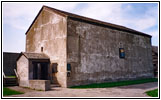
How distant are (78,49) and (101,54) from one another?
3671mm

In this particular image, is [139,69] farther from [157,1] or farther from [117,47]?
[157,1]

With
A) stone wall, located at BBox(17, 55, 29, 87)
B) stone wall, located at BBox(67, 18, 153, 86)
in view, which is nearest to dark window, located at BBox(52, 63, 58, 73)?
stone wall, located at BBox(67, 18, 153, 86)

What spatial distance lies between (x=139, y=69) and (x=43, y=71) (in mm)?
14569

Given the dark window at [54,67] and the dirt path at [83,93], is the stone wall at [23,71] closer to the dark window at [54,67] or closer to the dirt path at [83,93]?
the dirt path at [83,93]

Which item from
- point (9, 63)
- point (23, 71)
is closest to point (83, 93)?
point (23, 71)

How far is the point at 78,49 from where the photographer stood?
1891 cm

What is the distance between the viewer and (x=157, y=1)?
1456 centimetres

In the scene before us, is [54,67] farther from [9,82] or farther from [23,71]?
[9,82]

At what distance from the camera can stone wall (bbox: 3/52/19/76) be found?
29.2 metres

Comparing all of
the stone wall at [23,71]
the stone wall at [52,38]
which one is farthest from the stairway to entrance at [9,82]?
the stone wall at [52,38]

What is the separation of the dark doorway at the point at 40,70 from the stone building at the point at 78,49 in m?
0.20

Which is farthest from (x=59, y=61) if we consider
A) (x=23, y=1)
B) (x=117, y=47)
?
(x=117, y=47)

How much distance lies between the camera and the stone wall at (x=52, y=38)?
18188 mm

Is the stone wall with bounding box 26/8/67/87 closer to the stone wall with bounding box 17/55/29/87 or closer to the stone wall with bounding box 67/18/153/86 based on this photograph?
the stone wall with bounding box 67/18/153/86
